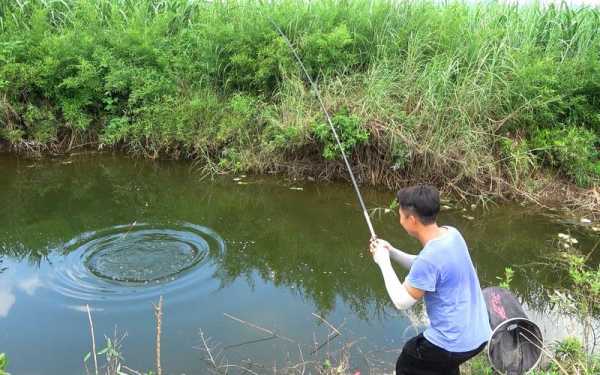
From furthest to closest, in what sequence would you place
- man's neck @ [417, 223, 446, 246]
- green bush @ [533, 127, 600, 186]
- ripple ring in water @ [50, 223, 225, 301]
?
green bush @ [533, 127, 600, 186] → ripple ring in water @ [50, 223, 225, 301] → man's neck @ [417, 223, 446, 246]

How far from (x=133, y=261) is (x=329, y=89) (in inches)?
140

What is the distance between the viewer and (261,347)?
164 inches

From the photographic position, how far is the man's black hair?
2658 millimetres

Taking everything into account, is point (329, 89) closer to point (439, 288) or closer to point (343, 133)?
point (343, 133)

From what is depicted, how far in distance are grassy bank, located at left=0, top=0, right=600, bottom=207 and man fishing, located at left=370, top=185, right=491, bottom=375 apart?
4115mm

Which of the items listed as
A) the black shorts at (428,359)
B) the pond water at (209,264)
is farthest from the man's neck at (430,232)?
the pond water at (209,264)

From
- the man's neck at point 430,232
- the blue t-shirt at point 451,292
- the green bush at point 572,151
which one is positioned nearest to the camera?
the blue t-shirt at point 451,292

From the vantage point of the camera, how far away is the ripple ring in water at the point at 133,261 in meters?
4.79

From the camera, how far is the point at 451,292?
267cm

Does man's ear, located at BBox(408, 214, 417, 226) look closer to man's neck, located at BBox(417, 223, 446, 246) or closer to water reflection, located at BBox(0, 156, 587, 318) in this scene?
man's neck, located at BBox(417, 223, 446, 246)

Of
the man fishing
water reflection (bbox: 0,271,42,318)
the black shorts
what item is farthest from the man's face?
water reflection (bbox: 0,271,42,318)

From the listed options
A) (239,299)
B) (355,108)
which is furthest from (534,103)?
(239,299)

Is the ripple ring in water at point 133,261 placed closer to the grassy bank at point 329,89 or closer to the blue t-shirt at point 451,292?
the grassy bank at point 329,89

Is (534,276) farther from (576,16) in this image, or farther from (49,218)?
(49,218)
